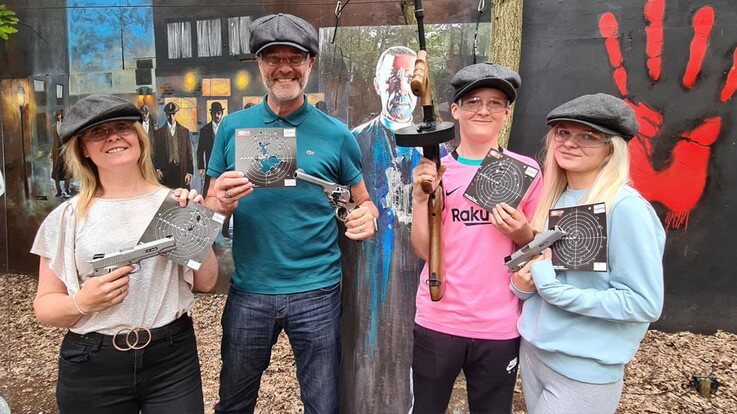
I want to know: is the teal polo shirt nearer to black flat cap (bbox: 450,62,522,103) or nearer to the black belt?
the black belt

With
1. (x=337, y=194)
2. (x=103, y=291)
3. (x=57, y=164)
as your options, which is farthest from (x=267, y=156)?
(x=57, y=164)

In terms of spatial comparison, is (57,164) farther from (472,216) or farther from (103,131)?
(472,216)

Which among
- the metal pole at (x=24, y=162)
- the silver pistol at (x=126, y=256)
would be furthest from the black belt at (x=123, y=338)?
the metal pole at (x=24, y=162)

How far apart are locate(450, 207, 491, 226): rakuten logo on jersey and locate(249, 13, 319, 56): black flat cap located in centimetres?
115

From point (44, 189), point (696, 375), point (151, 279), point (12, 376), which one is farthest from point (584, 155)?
point (44, 189)

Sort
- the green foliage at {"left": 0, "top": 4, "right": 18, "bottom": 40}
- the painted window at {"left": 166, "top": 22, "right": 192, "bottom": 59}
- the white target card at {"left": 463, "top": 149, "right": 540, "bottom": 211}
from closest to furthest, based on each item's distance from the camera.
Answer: the white target card at {"left": 463, "top": 149, "right": 540, "bottom": 211}
the green foliage at {"left": 0, "top": 4, "right": 18, "bottom": 40}
the painted window at {"left": 166, "top": 22, "right": 192, "bottom": 59}

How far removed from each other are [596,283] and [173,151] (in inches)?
236

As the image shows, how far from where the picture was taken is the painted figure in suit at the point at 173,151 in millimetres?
6602

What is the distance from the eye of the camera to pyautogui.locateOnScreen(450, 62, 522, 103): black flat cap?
91.3 inches

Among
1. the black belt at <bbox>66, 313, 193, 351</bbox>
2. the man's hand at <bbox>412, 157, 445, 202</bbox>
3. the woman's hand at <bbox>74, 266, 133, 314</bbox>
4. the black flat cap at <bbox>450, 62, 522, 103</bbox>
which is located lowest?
the black belt at <bbox>66, 313, 193, 351</bbox>

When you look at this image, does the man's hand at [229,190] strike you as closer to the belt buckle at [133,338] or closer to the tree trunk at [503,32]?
the belt buckle at [133,338]

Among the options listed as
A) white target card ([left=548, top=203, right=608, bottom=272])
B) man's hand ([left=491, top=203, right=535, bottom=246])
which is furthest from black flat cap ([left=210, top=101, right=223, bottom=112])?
white target card ([left=548, top=203, right=608, bottom=272])

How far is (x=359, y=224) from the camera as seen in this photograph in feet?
8.31

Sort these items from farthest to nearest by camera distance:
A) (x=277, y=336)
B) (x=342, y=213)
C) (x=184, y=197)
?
(x=277, y=336) < (x=342, y=213) < (x=184, y=197)
